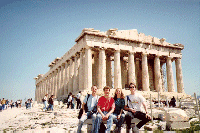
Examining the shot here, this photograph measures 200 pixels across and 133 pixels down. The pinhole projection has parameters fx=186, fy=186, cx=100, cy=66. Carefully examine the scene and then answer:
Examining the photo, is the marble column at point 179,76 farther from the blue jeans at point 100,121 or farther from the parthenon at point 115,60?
the blue jeans at point 100,121

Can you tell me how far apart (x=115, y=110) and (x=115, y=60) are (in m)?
20.8

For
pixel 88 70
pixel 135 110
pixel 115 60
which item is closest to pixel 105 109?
pixel 135 110

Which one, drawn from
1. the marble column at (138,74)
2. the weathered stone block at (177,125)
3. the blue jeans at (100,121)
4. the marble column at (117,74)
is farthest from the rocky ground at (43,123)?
the marble column at (138,74)

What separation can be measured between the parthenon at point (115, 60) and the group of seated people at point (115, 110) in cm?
1778

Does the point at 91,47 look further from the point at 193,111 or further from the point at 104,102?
the point at 104,102

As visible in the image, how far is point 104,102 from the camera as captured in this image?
678 cm

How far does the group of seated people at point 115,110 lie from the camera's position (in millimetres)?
6455

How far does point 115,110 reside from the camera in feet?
22.6

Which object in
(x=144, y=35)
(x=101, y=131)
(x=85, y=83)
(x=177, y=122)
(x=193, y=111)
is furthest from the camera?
(x=144, y=35)

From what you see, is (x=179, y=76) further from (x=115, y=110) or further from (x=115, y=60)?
(x=115, y=110)

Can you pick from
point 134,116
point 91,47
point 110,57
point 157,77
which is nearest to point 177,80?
point 157,77

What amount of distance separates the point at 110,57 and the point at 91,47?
7.21m

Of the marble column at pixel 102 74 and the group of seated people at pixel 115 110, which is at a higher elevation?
the marble column at pixel 102 74

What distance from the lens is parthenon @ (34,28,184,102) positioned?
26281 millimetres
